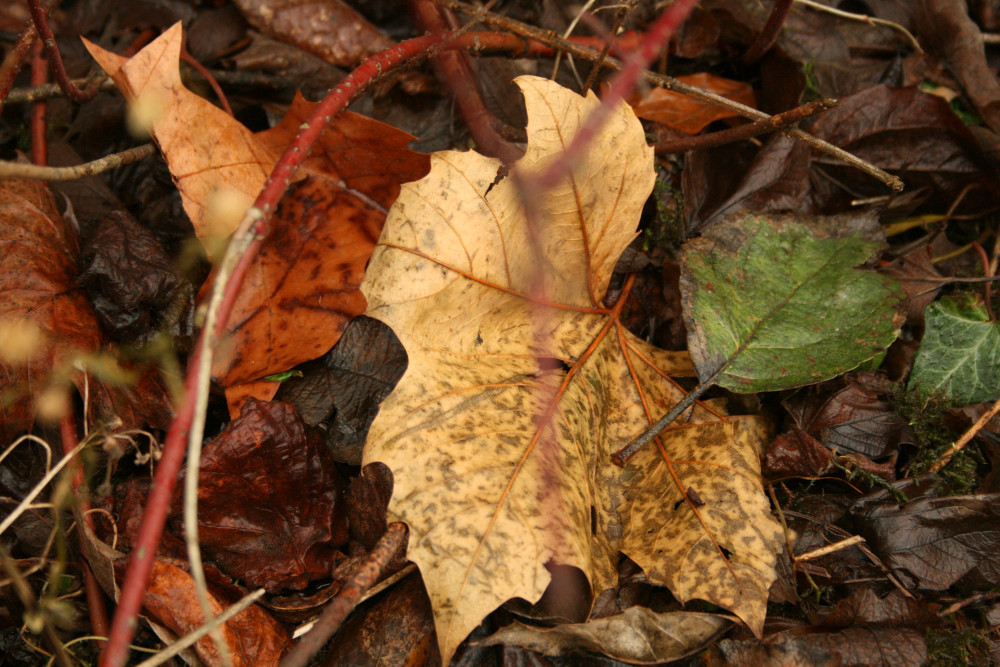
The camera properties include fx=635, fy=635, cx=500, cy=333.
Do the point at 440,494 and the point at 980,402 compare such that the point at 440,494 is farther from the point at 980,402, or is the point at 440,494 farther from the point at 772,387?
the point at 980,402

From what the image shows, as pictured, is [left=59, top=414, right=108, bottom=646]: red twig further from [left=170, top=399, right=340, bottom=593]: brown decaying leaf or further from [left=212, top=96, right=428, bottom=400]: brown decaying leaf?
[left=212, top=96, right=428, bottom=400]: brown decaying leaf

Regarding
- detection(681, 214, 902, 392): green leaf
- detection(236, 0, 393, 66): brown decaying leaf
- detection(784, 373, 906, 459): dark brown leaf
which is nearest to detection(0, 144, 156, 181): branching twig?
detection(236, 0, 393, 66): brown decaying leaf

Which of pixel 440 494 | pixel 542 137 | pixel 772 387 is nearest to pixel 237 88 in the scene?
pixel 542 137

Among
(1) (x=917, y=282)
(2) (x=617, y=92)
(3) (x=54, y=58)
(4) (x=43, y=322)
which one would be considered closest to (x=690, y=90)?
(1) (x=917, y=282)

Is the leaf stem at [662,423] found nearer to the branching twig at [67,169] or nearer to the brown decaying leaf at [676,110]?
the brown decaying leaf at [676,110]

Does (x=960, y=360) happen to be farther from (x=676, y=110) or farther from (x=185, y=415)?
(x=185, y=415)

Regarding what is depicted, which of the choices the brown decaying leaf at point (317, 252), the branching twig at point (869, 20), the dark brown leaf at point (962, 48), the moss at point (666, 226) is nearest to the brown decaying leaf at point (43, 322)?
the brown decaying leaf at point (317, 252)

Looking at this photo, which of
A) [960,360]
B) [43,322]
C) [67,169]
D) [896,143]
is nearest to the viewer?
[67,169]
